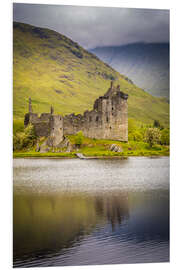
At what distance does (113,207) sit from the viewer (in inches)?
423

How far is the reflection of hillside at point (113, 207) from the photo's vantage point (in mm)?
9570

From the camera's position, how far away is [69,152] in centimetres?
2486

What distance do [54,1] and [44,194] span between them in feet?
21.9

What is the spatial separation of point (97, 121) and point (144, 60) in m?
18.2

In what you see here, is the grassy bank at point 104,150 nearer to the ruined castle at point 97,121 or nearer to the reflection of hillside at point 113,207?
the ruined castle at point 97,121

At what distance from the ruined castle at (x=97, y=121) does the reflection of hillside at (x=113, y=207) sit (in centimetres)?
1795

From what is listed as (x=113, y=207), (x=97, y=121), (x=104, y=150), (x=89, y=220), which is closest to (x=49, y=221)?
(x=89, y=220)

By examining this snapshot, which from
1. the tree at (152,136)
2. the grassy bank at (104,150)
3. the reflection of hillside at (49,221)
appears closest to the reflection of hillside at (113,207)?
the reflection of hillside at (49,221)

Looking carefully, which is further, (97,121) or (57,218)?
(97,121)

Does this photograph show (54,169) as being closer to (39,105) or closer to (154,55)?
(154,55)

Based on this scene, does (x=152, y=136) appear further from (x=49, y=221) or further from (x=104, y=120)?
(x=49, y=221)
